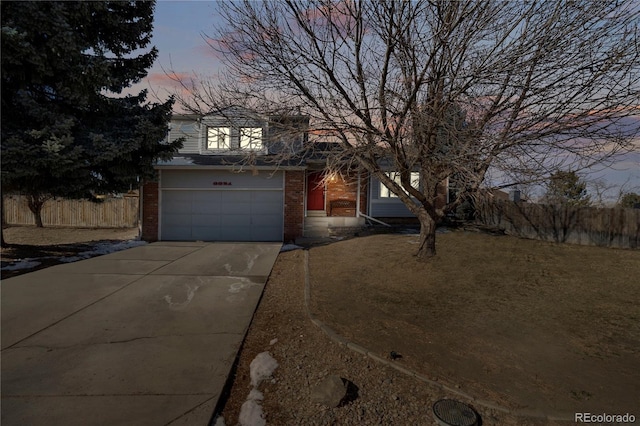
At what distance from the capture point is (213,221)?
13.0 meters

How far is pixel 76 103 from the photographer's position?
26.8 ft

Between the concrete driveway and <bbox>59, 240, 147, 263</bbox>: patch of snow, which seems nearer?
the concrete driveway

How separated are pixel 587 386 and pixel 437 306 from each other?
213cm

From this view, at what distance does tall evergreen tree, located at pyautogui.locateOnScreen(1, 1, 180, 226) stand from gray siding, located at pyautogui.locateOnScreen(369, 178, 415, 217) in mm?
8077

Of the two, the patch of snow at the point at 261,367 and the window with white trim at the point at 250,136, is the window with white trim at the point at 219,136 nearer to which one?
the window with white trim at the point at 250,136

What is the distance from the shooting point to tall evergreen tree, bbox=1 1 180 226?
6.92 m

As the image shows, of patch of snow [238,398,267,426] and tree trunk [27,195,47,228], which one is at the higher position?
tree trunk [27,195,47,228]

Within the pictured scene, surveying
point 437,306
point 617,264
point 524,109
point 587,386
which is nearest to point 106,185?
point 437,306

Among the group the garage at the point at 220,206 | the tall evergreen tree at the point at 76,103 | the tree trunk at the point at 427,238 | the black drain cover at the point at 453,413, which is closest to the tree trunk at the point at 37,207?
the garage at the point at 220,206

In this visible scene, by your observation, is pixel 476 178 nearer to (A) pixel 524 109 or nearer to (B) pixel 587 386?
(A) pixel 524 109

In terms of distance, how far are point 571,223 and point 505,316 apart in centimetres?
660

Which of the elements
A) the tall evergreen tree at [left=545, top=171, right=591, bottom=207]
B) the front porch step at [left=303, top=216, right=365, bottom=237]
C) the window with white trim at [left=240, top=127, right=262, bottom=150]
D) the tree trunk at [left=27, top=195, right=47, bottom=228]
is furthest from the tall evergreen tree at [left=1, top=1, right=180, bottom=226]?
the tall evergreen tree at [left=545, top=171, right=591, bottom=207]

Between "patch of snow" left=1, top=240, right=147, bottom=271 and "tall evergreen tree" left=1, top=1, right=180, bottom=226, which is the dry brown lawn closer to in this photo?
"tall evergreen tree" left=1, top=1, right=180, bottom=226

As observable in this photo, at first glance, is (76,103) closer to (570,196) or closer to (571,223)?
(571,223)
